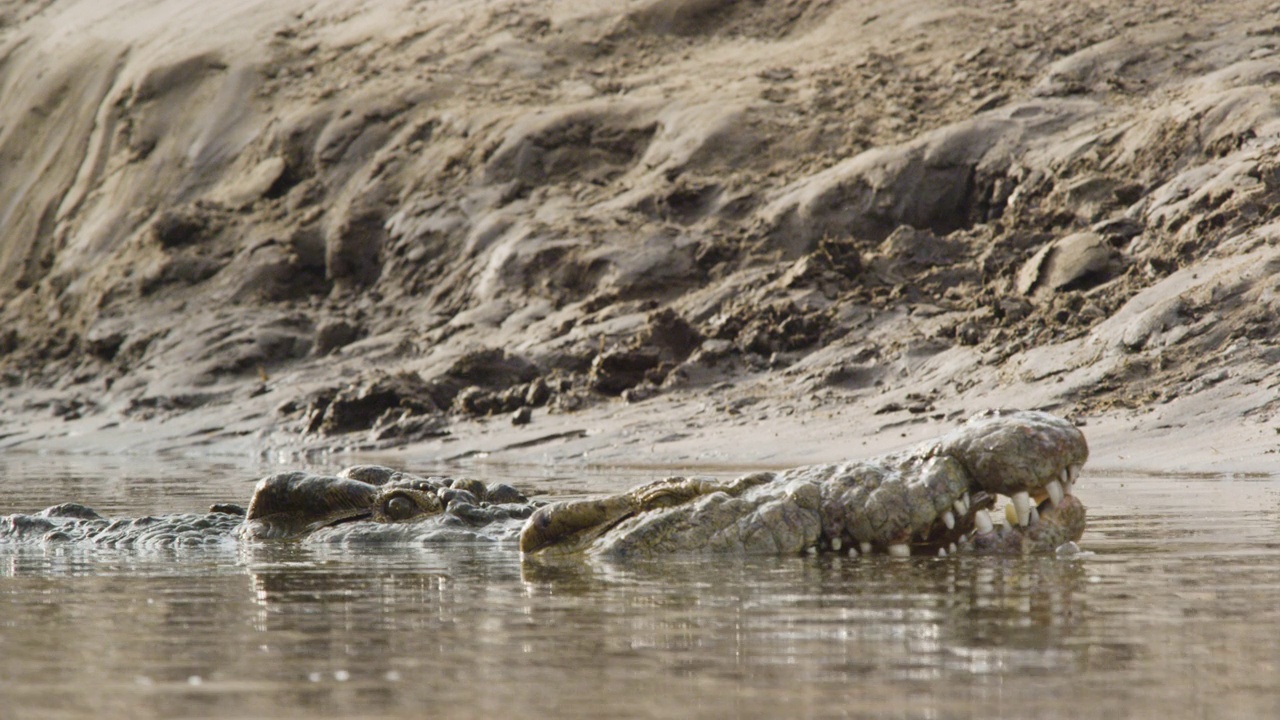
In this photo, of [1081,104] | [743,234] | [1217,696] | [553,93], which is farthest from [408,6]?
[1217,696]

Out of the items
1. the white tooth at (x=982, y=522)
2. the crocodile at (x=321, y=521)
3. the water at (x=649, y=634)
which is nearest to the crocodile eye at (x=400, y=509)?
the crocodile at (x=321, y=521)

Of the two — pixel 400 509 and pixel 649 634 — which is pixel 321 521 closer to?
pixel 400 509

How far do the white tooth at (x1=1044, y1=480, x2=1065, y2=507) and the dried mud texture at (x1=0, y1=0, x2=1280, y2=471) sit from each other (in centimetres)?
760

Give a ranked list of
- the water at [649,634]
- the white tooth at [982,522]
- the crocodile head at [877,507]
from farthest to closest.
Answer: the white tooth at [982,522], the crocodile head at [877,507], the water at [649,634]

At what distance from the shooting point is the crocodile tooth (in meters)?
5.88

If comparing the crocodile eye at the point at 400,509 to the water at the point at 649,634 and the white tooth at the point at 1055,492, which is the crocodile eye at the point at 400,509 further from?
the white tooth at the point at 1055,492

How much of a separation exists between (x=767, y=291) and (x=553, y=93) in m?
9.57

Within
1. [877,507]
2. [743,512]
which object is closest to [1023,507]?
[877,507]

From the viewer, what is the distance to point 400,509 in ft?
25.5

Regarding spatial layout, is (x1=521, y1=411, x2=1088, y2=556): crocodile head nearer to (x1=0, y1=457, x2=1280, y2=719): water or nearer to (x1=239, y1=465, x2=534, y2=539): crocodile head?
(x1=0, y1=457, x2=1280, y2=719): water

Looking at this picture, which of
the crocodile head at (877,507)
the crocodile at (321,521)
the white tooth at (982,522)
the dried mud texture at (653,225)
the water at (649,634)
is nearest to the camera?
the water at (649,634)

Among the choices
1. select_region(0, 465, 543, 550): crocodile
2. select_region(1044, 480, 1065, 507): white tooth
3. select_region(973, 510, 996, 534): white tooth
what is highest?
select_region(1044, 480, 1065, 507): white tooth

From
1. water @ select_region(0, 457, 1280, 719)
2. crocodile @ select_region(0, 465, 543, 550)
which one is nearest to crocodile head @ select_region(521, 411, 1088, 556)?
water @ select_region(0, 457, 1280, 719)

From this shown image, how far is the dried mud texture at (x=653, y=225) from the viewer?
57.6 ft
